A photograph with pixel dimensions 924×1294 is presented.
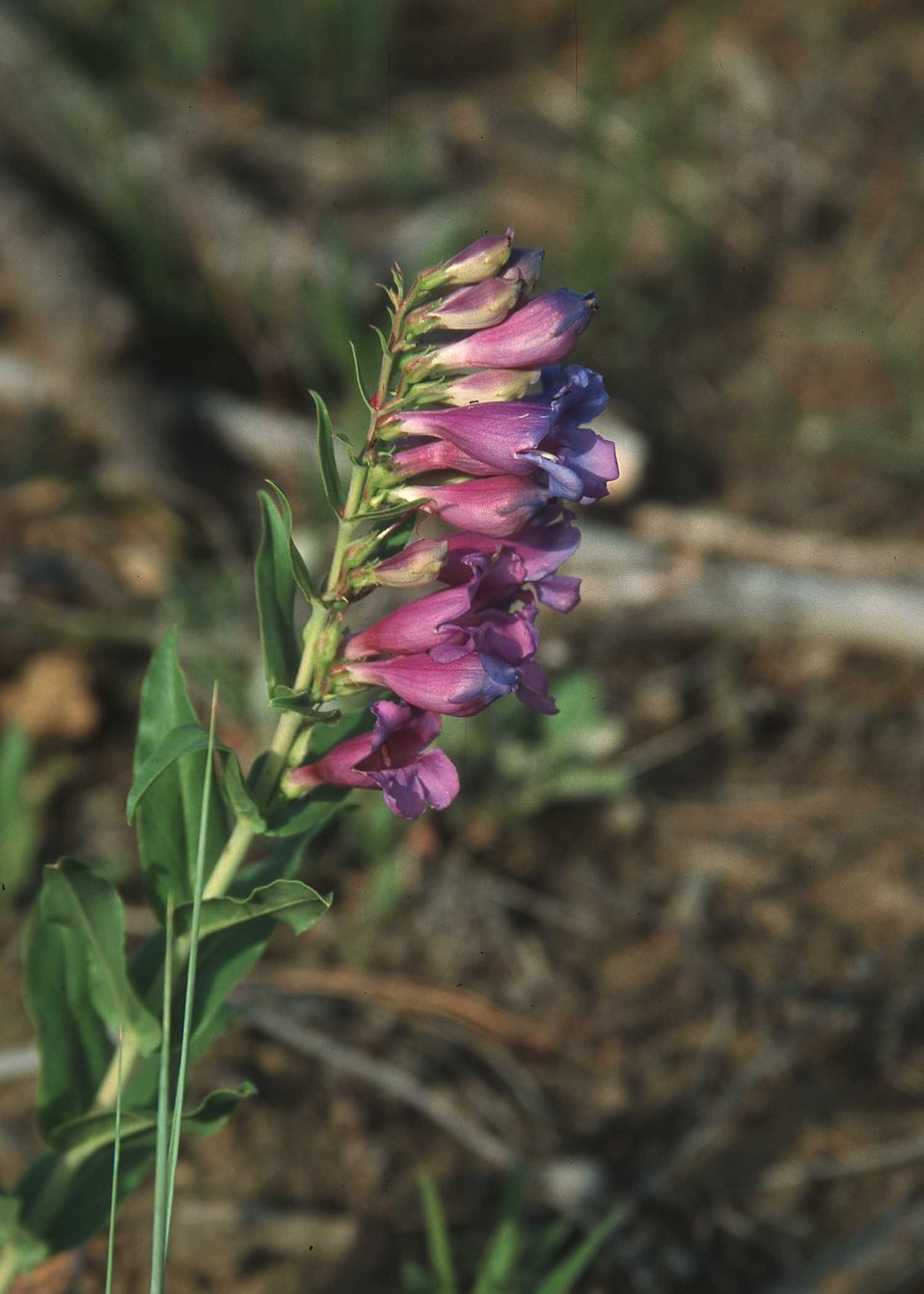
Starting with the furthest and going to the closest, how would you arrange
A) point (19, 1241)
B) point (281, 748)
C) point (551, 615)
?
point (551, 615)
point (19, 1241)
point (281, 748)

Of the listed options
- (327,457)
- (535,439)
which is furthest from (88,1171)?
(535,439)

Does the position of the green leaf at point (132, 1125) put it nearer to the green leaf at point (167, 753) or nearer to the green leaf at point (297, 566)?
the green leaf at point (167, 753)

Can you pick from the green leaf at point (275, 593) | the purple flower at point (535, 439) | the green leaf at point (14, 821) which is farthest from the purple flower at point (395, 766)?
the green leaf at point (14, 821)

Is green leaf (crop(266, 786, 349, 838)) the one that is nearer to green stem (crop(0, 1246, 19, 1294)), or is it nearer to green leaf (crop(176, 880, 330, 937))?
green leaf (crop(176, 880, 330, 937))

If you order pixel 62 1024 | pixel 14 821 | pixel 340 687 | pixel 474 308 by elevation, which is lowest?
pixel 62 1024

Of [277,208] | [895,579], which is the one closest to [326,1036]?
[895,579]

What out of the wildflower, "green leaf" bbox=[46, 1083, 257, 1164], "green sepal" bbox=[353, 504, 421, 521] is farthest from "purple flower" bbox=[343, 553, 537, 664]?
"green leaf" bbox=[46, 1083, 257, 1164]

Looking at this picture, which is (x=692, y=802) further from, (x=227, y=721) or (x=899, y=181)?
(x=899, y=181)

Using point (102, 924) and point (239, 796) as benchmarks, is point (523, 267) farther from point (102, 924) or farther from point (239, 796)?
point (102, 924)
